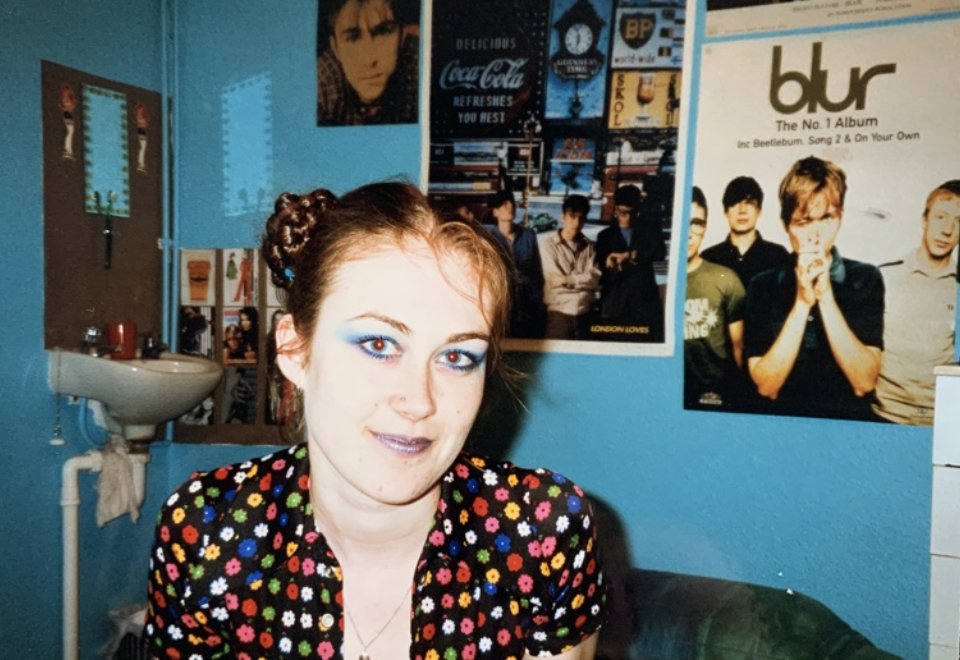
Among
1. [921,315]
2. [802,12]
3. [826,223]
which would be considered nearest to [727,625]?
[921,315]

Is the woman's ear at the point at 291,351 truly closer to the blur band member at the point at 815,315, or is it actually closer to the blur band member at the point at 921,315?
the blur band member at the point at 815,315

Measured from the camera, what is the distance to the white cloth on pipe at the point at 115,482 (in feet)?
7.32

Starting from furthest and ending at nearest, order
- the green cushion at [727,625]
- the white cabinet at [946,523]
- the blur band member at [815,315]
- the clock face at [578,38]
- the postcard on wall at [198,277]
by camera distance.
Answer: the postcard on wall at [198,277] → the clock face at [578,38] → the blur band member at [815,315] → the green cushion at [727,625] → the white cabinet at [946,523]

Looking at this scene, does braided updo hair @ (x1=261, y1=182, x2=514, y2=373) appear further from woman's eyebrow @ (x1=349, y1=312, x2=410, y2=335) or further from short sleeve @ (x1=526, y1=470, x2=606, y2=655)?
short sleeve @ (x1=526, y1=470, x2=606, y2=655)

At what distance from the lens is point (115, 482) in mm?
2258

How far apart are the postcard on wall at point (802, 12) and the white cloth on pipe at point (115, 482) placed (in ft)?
6.69

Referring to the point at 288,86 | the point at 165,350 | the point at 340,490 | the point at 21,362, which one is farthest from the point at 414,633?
the point at 288,86

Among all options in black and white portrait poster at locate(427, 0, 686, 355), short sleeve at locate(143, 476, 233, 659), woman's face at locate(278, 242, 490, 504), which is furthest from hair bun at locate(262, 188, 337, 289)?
A: black and white portrait poster at locate(427, 0, 686, 355)

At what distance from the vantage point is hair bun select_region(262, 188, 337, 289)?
1055 millimetres

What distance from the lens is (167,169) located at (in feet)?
8.33

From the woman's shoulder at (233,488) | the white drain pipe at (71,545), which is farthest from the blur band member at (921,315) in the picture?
the white drain pipe at (71,545)

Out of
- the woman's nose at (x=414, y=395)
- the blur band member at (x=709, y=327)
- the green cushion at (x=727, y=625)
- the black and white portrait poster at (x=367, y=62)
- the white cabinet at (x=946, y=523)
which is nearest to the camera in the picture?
the woman's nose at (x=414, y=395)

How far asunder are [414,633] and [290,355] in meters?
0.42

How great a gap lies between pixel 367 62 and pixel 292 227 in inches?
57.0
